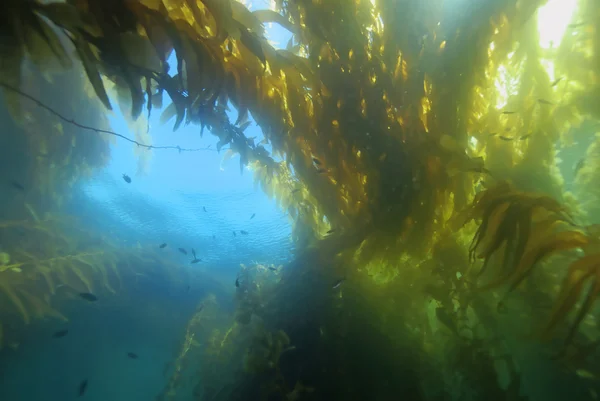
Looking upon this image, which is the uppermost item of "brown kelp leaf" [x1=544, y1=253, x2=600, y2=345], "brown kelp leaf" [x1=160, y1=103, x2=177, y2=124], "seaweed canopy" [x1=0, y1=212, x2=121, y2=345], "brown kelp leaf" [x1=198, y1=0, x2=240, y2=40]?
"seaweed canopy" [x1=0, y1=212, x2=121, y2=345]

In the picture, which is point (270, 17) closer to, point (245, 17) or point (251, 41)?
point (245, 17)

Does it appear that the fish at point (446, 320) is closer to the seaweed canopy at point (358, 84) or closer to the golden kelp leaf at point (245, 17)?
the seaweed canopy at point (358, 84)

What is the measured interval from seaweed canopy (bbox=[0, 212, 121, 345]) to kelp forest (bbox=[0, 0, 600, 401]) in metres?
4.90

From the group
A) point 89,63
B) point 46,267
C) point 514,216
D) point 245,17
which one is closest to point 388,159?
point 514,216

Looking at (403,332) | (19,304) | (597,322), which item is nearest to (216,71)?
(403,332)

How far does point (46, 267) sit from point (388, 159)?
805cm

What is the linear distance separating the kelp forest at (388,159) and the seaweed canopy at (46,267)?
4897 mm

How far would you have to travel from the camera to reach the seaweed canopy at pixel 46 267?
6.32 meters

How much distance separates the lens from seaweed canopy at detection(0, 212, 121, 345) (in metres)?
6.32

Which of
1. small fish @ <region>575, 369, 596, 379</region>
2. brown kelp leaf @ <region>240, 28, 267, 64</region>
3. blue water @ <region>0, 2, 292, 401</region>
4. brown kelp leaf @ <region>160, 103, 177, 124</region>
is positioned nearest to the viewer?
brown kelp leaf @ <region>240, 28, 267, 64</region>

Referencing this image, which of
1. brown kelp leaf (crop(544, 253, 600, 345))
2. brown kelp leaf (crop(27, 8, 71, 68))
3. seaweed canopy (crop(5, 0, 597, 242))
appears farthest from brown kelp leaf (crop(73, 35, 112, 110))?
brown kelp leaf (crop(544, 253, 600, 345))

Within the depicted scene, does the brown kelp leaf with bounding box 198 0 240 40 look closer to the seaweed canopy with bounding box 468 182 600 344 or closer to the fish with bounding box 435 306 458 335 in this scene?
the seaweed canopy with bounding box 468 182 600 344

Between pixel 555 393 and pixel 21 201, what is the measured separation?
11612 millimetres

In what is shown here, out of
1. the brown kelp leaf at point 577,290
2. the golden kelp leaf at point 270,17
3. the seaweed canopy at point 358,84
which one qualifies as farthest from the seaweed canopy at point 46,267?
the brown kelp leaf at point 577,290
